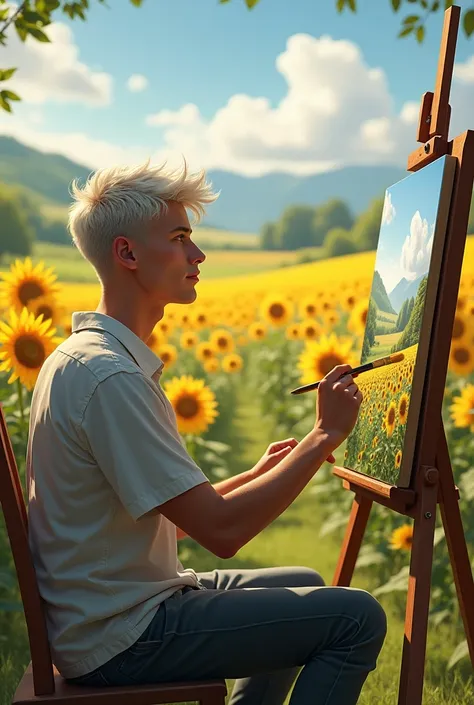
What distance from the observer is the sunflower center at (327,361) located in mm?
3207

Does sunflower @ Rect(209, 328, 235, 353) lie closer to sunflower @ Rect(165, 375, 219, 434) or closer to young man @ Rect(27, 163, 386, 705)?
sunflower @ Rect(165, 375, 219, 434)

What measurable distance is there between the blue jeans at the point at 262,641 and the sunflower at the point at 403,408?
0.46m

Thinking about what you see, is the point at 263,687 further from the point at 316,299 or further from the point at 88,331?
the point at 316,299

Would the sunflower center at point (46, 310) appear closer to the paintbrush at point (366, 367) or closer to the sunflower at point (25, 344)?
the sunflower at point (25, 344)

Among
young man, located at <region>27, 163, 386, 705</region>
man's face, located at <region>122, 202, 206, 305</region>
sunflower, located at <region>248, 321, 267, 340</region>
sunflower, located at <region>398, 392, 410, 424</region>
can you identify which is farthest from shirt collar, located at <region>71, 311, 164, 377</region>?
sunflower, located at <region>248, 321, 267, 340</region>

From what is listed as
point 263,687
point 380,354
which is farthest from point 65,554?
point 380,354

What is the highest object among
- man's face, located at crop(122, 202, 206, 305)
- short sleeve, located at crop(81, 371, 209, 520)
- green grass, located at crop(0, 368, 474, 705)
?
man's face, located at crop(122, 202, 206, 305)

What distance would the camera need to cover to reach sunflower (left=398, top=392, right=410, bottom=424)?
1.95 meters

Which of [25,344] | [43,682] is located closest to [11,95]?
[25,344]

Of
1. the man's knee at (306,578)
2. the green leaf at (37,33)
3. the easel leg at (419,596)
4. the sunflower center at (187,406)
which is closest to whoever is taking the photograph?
the easel leg at (419,596)

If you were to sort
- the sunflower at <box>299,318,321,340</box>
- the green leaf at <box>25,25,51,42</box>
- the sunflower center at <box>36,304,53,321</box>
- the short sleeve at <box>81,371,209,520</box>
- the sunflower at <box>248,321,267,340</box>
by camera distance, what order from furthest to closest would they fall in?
the sunflower at <box>248,321,267,340</box> → the sunflower at <box>299,318,321,340</box> → the sunflower center at <box>36,304,53,321</box> → the green leaf at <box>25,25,51,42</box> → the short sleeve at <box>81,371,209,520</box>

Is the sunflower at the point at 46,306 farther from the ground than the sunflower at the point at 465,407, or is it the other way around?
the sunflower at the point at 46,306

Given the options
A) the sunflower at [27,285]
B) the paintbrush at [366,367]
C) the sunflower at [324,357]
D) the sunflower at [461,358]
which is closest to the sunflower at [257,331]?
the sunflower at [461,358]

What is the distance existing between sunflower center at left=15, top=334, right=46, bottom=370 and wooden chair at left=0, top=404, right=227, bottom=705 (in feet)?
4.08
